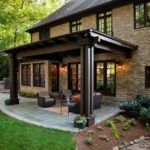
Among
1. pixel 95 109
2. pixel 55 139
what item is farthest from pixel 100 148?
pixel 95 109

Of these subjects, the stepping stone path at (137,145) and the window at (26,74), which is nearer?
the stepping stone path at (137,145)

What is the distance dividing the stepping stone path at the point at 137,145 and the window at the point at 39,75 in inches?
417

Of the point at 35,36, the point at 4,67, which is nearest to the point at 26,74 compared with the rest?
the point at 35,36

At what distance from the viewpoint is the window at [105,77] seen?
1362cm

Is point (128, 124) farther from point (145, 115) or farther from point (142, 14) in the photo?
point (142, 14)

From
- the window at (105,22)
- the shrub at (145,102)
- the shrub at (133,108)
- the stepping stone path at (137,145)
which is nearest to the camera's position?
the stepping stone path at (137,145)

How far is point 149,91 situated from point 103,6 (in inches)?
206

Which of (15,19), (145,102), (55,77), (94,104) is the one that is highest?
(15,19)

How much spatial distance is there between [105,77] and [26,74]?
8411 millimetres

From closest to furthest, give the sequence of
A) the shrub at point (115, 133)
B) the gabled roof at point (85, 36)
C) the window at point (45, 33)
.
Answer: the shrub at point (115, 133)
the gabled roof at point (85, 36)
the window at point (45, 33)

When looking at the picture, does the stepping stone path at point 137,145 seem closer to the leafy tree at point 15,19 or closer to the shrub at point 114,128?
the shrub at point 114,128

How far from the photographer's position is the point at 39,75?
1861 cm

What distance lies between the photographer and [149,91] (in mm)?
12062

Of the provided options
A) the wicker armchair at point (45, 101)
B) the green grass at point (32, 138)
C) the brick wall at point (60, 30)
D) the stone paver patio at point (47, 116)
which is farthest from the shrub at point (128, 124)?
the brick wall at point (60, 30)
